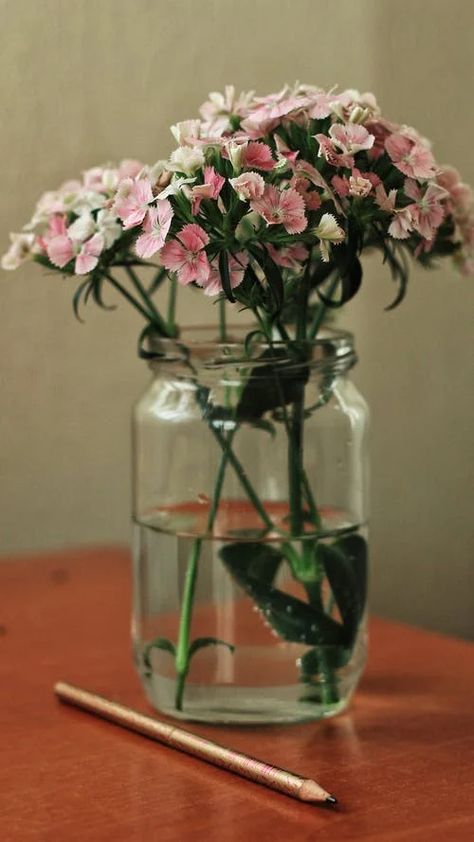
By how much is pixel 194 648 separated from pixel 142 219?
0.89 feet

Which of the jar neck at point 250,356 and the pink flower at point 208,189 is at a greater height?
the pink flower at point 208,189

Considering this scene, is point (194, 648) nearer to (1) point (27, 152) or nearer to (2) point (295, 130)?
(2) point (295, 130)

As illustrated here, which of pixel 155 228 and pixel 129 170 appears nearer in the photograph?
pixel 155 228

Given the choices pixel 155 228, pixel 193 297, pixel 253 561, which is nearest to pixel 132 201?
pixel 155 228

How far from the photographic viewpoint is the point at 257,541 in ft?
2.70

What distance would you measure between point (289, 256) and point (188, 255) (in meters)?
0.06

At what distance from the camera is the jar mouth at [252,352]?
81 cm

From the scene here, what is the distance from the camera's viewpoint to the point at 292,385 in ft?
2.68

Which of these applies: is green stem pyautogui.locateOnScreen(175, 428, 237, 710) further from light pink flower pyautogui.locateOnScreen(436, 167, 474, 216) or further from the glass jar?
light pink flower pyautogui.locateOnScreen(436, 167, 474, 216)

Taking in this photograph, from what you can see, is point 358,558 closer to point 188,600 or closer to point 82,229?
point 188,600

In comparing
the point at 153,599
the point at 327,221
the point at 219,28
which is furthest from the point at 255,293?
the point at 219,28

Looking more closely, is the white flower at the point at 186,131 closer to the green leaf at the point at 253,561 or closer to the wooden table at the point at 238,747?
the green leaf at the point at 253,561

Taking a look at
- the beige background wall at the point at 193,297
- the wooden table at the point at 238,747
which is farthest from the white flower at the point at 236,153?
the beige background wall at the point at 193,297

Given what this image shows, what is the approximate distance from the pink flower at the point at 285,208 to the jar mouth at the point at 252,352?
100 millimetres
